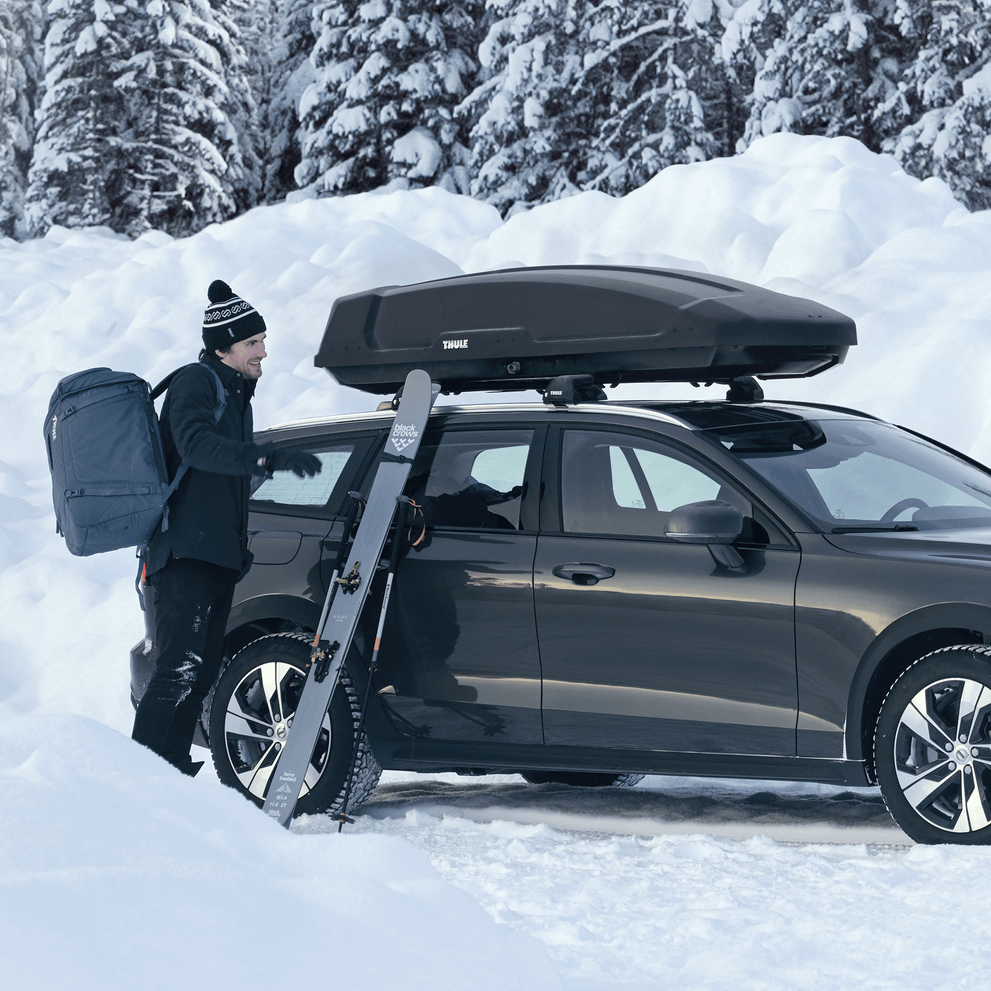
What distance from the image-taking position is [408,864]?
3309 millimetres

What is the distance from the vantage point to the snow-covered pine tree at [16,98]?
41.6 meters

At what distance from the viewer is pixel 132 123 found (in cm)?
3594

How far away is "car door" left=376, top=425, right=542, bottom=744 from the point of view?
5.38 metres

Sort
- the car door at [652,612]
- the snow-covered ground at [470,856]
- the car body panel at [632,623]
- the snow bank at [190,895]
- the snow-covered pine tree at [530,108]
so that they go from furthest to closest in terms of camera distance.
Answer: the snow-covered pine tree at [530,108]
the car door at [652,612]
the car body panel at [632,623]
the snow-covered ground at [470,856]
the snow bank at [190,895]

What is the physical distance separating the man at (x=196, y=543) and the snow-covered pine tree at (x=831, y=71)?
24541 mm

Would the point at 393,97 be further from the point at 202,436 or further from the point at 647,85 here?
the point at 202,436

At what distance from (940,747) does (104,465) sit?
301 centimetres

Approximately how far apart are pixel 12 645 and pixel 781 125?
70.3 ft

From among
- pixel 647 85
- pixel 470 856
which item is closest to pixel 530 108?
pixel 647 85

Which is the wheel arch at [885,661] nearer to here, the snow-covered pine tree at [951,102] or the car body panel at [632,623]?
the car body panel at [632,623]

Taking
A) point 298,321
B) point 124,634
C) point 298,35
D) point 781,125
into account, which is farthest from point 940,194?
point 298,35

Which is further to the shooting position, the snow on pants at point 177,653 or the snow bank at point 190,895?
the snow on pants at point 177,653

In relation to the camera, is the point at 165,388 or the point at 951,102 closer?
the point at 165,388

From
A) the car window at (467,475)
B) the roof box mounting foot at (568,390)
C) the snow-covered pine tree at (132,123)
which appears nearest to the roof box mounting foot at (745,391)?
the roof box mounting foot at (568,390)
